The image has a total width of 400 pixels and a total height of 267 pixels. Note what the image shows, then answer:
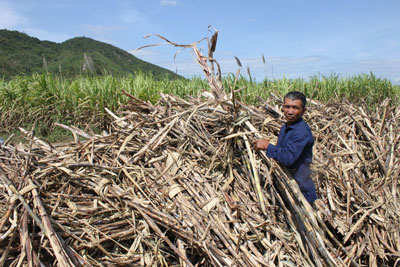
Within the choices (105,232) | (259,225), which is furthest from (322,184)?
(105,232)

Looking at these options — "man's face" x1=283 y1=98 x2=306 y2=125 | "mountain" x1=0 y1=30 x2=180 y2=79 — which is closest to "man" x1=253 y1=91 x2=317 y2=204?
"man's face" x1=283 y1=98 x2=306 y2=125

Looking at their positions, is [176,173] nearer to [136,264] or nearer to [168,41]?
[136,264]

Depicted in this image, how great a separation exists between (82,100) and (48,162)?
3.15 m

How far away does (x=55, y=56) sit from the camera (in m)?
34.6

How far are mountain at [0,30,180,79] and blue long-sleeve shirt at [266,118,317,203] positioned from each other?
19967mm

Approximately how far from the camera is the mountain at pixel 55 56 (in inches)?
1024

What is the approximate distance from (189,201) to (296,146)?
2.93 feet

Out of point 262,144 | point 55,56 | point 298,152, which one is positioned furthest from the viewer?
point 55,56

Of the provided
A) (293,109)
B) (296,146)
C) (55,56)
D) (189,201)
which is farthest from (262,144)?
(55,56)

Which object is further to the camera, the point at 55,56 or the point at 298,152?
the point at 55,56

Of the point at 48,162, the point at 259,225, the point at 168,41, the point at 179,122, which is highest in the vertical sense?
the point at 168,41

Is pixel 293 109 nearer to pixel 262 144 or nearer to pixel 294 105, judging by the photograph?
pixel 294 105

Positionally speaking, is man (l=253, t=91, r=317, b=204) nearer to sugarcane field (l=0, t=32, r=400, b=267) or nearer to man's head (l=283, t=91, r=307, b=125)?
man's head (l=283, t=91, r=307, b=125)

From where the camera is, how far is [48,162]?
2150mm
